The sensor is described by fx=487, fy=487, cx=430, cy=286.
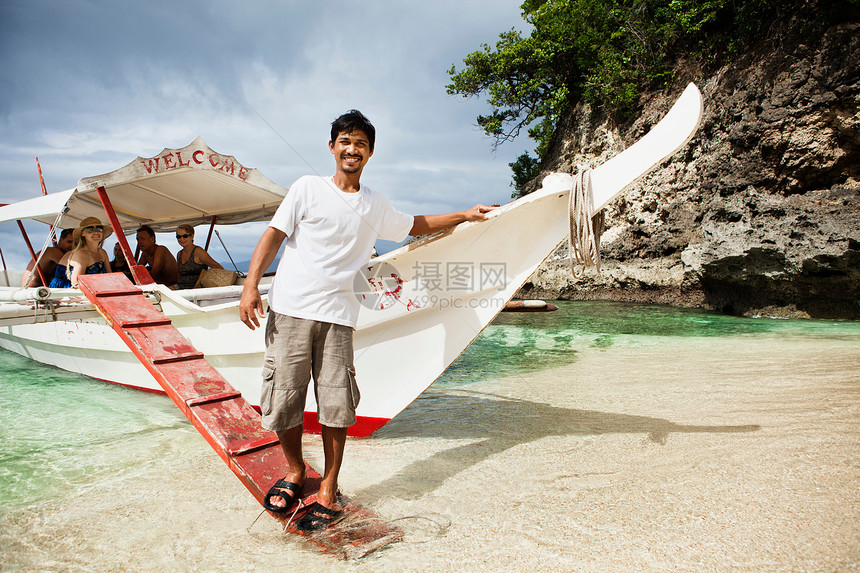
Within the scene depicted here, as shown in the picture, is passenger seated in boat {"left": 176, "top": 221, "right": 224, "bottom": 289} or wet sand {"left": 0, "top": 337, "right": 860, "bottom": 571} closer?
wet sand {"left": 0, "top": 337, "right": 860, "bottom": 571}

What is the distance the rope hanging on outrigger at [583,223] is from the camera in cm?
302

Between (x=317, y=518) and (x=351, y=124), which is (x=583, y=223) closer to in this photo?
(x=351, y=124)

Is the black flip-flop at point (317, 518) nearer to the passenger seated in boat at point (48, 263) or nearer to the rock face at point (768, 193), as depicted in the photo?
the passenger seated in boat at point (48, 263)

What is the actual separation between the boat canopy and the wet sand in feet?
7.91

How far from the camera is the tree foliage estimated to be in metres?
12.9

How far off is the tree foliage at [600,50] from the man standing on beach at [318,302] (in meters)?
12.3

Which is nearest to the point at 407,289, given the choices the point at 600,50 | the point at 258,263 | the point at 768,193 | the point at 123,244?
the point at 258,263

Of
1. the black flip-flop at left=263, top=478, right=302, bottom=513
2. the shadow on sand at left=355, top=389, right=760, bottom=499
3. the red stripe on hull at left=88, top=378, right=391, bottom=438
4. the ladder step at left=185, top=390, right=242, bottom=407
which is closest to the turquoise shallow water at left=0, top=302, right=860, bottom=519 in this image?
the ladder step at left=185, top=390, right=242, bottom=407

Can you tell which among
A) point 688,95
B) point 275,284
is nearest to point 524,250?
point 688,95

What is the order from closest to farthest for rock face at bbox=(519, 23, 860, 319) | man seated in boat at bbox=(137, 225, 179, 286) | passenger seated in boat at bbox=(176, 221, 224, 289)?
man seated in boat at bbox=(137, 225, 179, 286) < passenger seated in boat at bbox=(176, 221, 224, 289) < rock face at bbox=(519, 23, 860, 319)

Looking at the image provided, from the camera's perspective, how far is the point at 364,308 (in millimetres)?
3529

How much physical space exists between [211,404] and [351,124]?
191cm

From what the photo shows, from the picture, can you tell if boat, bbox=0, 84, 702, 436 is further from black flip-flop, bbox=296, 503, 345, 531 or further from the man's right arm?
black flip-flop, bbox=296, 503, 345, 531

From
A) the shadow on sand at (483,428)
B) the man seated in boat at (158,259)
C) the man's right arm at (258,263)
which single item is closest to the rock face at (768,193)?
the shadow on sand at (483,428)
